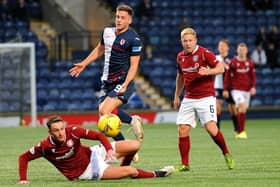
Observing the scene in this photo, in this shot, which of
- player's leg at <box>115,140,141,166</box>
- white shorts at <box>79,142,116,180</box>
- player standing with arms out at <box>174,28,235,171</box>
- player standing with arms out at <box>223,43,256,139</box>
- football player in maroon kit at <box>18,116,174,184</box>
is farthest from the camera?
player standing with arms out at <box>223,43,256,139</box>

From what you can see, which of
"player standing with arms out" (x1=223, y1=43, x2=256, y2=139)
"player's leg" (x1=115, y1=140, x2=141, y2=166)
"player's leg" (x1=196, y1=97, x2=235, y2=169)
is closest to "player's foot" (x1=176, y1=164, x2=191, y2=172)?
"player's leg" (x1=196, y1=97, x2=235, y2=169)

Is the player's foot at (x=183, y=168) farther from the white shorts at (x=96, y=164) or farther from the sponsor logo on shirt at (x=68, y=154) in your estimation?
the sponsor logo on shirt at (x=68, y=154)

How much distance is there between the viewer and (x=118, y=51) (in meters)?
13.6

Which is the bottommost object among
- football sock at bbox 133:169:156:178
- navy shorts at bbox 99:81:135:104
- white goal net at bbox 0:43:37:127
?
white goal net at bbox 0:43:37:127

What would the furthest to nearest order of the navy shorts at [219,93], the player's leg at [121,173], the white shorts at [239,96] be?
the navy shorts at [219,93], the white shorts at [239,96], the player's leg at [121,173]

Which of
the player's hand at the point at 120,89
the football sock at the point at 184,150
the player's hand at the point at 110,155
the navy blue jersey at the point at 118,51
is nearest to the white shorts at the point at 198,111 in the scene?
the football sock at the point at 184,150

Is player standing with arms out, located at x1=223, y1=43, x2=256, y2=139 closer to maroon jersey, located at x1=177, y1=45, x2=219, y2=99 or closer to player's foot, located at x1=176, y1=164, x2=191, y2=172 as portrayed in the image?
maroon jersey, located at x1=177, y1=45, x2=219, y2=99

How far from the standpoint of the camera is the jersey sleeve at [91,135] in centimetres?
1084

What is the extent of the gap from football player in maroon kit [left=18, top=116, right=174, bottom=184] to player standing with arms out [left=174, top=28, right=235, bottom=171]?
1696 millimetres

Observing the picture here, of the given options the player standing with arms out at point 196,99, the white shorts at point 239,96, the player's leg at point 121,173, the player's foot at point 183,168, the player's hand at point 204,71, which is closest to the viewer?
the player's leg at point 121,173

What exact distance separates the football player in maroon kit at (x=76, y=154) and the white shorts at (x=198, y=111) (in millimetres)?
1748

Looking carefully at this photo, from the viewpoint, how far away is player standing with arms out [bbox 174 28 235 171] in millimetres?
13117

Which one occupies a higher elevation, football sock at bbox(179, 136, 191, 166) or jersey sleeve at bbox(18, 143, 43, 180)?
jersey sleeve at bbox(18, 143, 43, 180)

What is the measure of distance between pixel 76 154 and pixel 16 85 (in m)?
18.2
